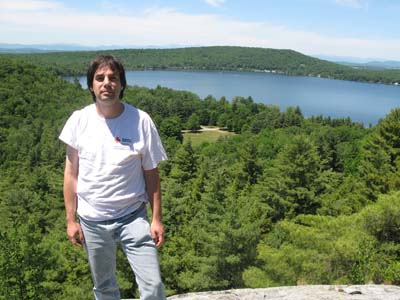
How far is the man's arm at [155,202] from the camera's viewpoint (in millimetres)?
3195

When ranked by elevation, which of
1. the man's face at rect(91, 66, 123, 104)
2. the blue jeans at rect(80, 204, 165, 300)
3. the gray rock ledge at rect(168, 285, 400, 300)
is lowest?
the gray rock ledge at rect(168, 285, 400, 300)

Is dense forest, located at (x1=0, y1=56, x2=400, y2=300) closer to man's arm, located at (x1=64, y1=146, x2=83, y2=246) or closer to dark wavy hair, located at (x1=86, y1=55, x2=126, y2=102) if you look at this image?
man's arm, located at (x1=64, y1=146, x2=83, y2=246)

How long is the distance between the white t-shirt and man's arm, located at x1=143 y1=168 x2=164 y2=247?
0.05m

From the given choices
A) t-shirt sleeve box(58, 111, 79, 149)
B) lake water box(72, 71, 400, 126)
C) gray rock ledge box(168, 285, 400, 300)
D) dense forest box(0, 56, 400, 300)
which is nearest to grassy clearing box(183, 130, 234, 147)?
lake water box(72, 71, 400, 126)

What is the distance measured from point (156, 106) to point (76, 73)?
58.6 m

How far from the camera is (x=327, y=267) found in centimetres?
993

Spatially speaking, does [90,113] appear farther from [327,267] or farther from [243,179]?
[243,179]

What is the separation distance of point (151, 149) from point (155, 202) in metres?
0.43

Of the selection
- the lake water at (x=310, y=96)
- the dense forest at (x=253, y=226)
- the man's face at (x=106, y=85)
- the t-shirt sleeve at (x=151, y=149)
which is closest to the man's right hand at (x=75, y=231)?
the t-shirt sleeve at (x=151, y=149)

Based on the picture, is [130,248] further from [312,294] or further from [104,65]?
[312,294]

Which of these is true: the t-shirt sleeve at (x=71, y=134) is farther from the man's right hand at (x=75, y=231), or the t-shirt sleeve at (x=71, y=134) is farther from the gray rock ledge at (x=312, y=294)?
the gray rock ledge at (x=312, y=294)

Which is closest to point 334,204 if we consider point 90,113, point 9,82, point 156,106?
point 90,113

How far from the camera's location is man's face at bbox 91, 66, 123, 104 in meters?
3.10

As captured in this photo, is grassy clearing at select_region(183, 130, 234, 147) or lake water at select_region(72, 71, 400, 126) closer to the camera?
grassy clearing at select_region(183, 130, 234, 147)
